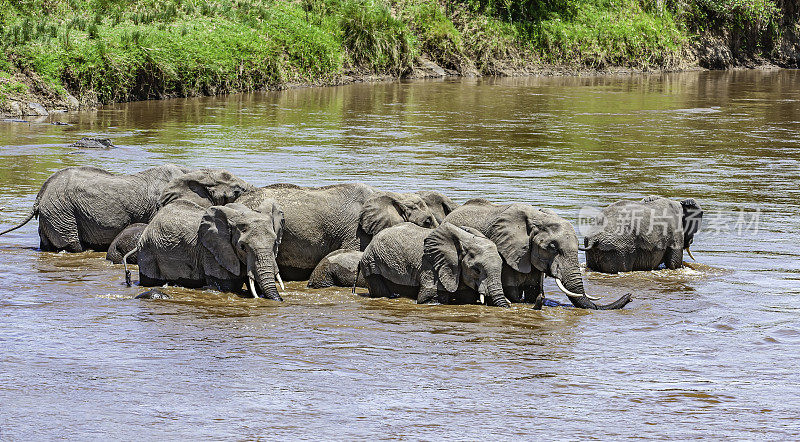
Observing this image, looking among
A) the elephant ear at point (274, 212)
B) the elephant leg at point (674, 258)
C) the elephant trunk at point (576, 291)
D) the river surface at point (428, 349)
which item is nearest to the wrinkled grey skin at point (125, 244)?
the river surface at point (428, 349)

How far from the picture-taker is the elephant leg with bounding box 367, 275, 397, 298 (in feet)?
35.0

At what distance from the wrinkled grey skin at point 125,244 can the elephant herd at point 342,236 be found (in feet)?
0.05

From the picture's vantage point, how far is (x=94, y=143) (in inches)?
872

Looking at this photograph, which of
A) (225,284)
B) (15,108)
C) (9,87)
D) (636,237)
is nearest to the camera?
(225,284)

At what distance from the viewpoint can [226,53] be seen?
35.2 meters

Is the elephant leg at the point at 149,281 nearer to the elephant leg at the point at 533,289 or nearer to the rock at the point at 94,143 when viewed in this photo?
the elephant leg at the point at 533,289

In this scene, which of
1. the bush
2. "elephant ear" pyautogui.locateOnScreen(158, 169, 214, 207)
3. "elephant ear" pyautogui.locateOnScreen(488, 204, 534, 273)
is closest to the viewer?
"elephant ear" pyautogui.locateOnScreen(488, 204, 534, 273)

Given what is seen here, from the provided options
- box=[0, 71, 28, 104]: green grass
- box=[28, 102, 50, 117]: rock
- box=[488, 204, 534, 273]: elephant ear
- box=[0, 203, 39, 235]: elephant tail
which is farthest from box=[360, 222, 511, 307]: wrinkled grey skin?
box=[0, 71, 28, 104]: green grass

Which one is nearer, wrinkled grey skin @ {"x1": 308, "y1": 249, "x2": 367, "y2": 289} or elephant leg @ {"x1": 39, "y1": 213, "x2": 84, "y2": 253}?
wrinkled grey skin @ {"x1": 308, "y1": 249, "x2": 367, "y2": 289}

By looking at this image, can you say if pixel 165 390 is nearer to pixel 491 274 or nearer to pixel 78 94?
pixel 491 274

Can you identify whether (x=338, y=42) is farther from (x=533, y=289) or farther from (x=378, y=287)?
(x=533, y=289)

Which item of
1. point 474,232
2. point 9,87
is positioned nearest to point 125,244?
point 474,232

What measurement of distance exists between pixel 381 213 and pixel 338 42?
30.0m

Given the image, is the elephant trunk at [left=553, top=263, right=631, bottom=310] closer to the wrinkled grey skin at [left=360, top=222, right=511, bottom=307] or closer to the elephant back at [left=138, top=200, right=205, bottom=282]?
the wrinkled grey skin at [left=360, top=222, right=511, bottom=307]
